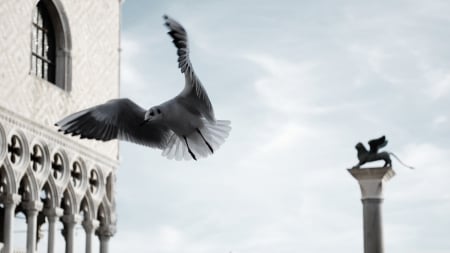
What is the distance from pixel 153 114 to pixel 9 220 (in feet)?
43.2

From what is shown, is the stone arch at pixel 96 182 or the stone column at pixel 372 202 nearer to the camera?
the stone column at pixel 372 202

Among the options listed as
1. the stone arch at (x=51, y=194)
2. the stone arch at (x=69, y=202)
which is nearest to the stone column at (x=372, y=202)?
the stone arch at (x=51, y=194)

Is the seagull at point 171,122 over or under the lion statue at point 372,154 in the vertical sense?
under

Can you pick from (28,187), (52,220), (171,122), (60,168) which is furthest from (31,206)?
(171,122)

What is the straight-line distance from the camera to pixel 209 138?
6.75 metres

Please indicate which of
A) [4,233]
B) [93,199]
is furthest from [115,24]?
[4,233]

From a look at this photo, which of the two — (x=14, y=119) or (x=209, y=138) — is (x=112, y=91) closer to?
(x=14, y=119)

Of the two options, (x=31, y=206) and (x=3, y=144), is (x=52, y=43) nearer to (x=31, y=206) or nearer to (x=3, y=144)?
(x=3, y=144)

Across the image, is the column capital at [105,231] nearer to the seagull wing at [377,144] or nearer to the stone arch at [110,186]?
the stone arch at [110,186]

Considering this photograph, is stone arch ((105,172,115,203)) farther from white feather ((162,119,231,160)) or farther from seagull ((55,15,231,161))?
white feather ((162,119,231,160))

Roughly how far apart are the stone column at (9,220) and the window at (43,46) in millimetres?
2871

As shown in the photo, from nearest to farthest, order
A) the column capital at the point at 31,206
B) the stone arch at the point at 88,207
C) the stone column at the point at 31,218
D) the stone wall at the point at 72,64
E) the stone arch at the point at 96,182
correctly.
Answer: the stone wall at the point at 72,64, the stone column at the point at 31,218, the column capital at the point at 31,206, the stone arch at the point at 88,207, the stone arch at the point at 96,182

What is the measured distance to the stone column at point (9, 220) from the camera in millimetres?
18828

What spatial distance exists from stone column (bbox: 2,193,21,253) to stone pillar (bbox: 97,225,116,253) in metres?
4.00
